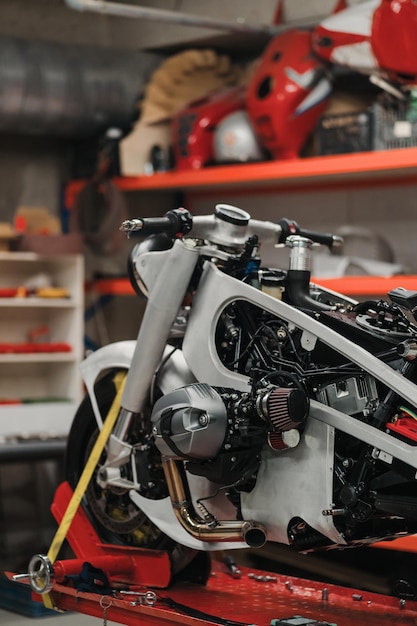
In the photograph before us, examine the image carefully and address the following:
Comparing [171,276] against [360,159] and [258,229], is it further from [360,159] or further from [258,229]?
[360,159]

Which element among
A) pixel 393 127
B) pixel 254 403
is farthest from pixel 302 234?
pixel 393 127

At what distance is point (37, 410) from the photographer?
21.2 ft

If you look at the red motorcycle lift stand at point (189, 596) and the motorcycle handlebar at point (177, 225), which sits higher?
the motorcycle handlebar at point (177, 225)

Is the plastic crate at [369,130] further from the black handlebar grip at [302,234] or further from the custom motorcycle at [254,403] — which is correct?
the custom motorcycle at [254,403]

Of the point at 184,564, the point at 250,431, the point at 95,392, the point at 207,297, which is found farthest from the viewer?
the point at 95,392

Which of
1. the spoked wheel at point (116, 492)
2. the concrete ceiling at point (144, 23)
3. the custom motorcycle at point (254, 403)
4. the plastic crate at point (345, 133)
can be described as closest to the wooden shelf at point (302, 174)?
the plastic crate at point (345, 133)

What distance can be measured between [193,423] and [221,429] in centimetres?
8

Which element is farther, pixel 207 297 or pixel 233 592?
pixel 233 592

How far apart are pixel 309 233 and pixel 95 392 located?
35.2 inches

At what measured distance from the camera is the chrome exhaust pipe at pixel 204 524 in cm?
293

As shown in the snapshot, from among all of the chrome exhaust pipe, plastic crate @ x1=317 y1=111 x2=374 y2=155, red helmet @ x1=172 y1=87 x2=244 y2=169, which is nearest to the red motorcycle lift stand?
the chrome exhaust pipe

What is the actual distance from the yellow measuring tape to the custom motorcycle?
3cm

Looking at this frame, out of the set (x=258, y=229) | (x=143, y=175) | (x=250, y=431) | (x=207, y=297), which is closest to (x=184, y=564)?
(x=250, y=431)

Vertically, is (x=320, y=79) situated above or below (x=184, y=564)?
above
